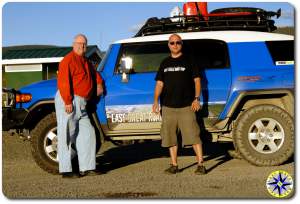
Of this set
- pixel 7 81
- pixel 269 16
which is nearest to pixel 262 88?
pixel 269 16

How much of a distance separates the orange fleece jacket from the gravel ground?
1146mm

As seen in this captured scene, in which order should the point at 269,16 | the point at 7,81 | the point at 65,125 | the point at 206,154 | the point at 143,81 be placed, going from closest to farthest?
the point at 65,125 → the point at 143,81 → the point at 269,16 → the point at 206,154 → the point at 7,81

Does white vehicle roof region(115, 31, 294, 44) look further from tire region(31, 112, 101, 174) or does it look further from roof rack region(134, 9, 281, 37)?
tire region(31, 112, 101, 174)

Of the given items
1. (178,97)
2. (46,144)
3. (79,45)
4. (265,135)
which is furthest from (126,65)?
(265,135)

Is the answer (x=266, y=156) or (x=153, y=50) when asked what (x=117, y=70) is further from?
(x=266, y=156)

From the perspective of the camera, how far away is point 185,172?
256 inches

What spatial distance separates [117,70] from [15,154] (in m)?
3.06

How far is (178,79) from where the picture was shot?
6316mm

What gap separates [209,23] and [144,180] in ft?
→ 8.91

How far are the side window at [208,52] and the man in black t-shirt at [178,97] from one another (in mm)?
535

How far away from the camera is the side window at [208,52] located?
22.4 ft

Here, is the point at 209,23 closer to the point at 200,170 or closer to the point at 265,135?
the point at 265,135

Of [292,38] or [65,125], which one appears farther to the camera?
[292,38]

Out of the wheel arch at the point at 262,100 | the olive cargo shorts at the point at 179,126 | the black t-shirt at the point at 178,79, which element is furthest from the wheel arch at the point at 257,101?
the black t-shirt at the point at 178,79
